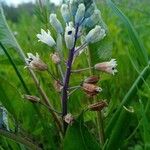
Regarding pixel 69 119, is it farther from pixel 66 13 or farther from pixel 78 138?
pixel 66 13

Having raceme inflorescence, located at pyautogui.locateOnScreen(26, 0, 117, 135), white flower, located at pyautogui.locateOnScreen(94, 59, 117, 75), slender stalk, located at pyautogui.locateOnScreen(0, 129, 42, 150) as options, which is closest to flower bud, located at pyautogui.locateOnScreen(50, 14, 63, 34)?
raceme inflorescence, located at pyautogui.locateOnScreen(26, 0, 117, 135)

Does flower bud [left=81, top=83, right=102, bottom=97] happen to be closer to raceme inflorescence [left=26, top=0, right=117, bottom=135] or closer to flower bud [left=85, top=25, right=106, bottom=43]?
raceme inflorescence [left=26, top=0, right=117, bottom=135]

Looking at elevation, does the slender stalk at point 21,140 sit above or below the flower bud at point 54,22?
below

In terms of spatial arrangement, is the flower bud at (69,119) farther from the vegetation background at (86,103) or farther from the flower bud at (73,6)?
the flower bud at (73,6)

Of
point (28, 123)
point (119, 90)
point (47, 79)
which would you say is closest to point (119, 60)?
point (119, 90)

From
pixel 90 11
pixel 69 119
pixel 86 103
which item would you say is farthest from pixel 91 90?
pixel 86 103

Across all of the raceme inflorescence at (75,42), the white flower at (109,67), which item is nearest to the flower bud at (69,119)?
the raceme inflorescence at (75,42)

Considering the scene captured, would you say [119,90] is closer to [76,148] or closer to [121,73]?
[121,73]

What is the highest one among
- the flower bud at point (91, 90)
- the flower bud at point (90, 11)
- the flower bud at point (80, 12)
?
the flower bud at point (80, 12)
